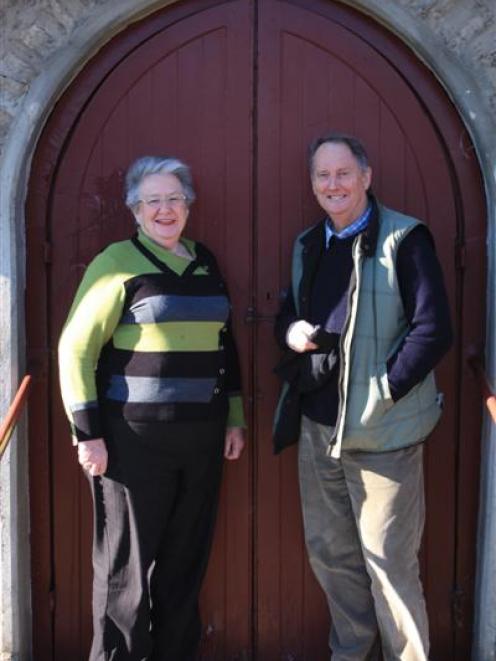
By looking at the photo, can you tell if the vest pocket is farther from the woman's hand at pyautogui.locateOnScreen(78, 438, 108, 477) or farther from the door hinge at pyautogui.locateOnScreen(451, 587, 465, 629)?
the door hinge at pyautogui.locateOnScreen(451, 587, 465, 629)

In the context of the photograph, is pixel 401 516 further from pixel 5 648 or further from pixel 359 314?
pixel 5 648

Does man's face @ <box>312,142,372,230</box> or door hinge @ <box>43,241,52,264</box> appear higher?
man's face @ <box>312,142,372,230</box>

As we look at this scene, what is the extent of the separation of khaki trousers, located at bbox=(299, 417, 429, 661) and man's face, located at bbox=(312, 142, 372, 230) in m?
0.81

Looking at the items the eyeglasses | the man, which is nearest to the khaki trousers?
the man

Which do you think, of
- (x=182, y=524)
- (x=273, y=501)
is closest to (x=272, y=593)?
(x=273, y=501)

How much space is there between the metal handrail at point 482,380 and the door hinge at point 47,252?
69.9 inches

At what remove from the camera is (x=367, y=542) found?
9.25 feet

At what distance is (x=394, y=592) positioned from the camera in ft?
9.18

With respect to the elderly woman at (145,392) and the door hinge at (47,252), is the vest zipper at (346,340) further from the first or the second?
the door hinge at (47,252)

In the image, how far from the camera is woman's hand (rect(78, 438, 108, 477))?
274 cm

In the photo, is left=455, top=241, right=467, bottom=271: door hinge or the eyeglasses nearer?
the eyeglasses

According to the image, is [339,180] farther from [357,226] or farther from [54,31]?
[54,31]

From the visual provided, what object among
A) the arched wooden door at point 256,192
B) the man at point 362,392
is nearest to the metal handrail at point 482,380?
the arched wooden door at point 256,192

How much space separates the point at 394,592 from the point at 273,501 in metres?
0.69
